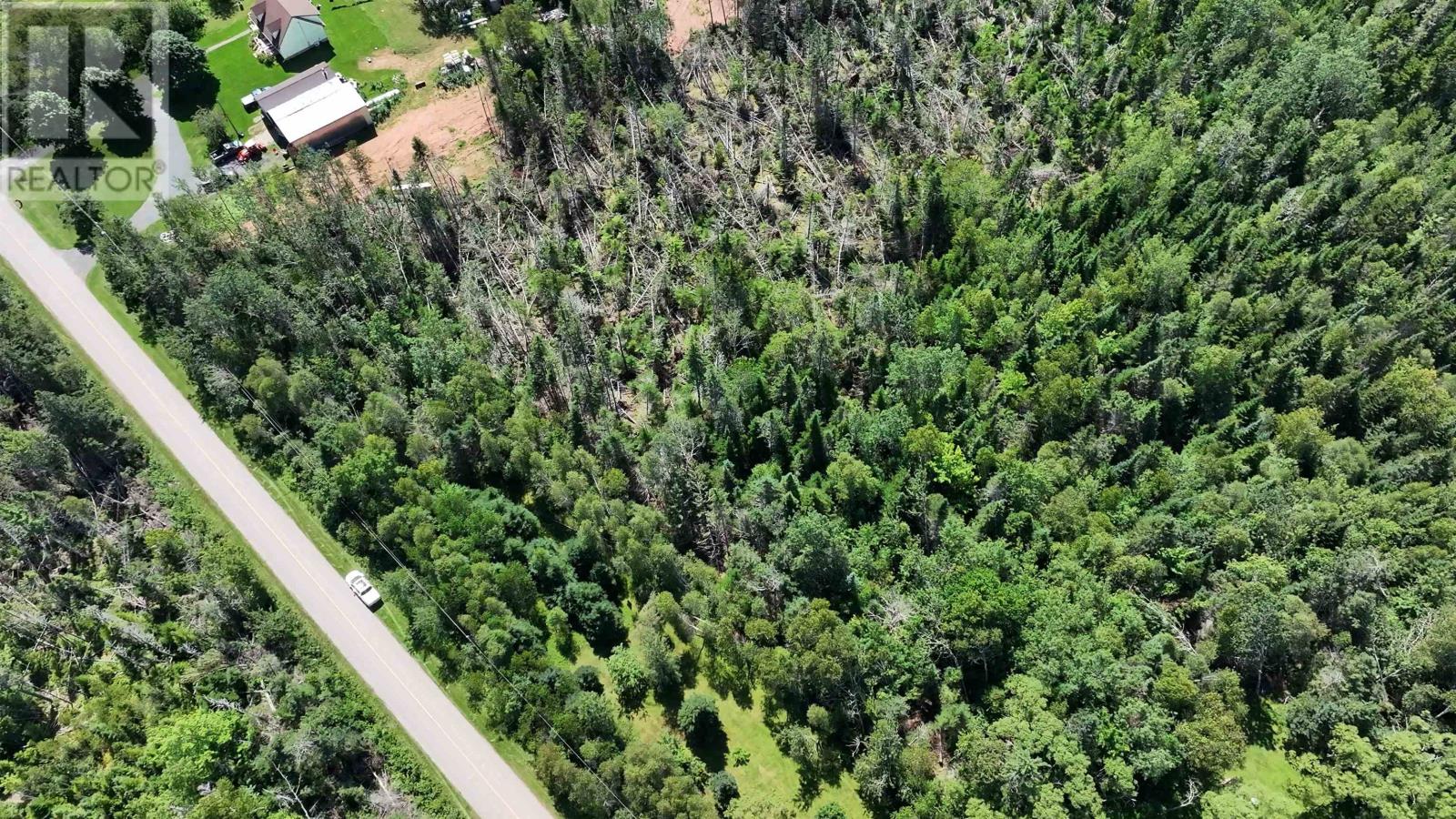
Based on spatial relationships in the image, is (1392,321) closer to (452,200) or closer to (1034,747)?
(1034,747)

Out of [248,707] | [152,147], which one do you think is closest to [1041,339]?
[248,707]

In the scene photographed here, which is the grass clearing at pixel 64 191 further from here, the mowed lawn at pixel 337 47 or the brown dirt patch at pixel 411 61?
the brown dirt patch at pixel 411 61

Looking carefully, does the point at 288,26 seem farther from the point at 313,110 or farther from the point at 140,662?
the point at 140,662

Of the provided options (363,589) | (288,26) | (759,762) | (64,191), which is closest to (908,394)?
(759,762)

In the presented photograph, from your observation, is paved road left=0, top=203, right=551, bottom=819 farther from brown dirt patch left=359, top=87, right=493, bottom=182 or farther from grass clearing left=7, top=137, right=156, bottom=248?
brown dirt patch left=359, top=87, right=493, bottom=182

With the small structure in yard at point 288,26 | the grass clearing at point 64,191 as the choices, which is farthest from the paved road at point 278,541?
the small structure in yard at point 288,26

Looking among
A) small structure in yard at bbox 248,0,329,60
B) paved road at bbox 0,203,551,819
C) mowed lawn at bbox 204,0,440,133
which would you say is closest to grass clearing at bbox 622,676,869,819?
paved road at bbox 0,203,551,819

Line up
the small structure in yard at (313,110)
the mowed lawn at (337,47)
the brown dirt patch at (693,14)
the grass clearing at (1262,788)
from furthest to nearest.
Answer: the brown dirt patch at (693,14) → the mowed lawn at (337,47) → the small structure in yard at (313,110) → the grass clearing at (1262,788)
